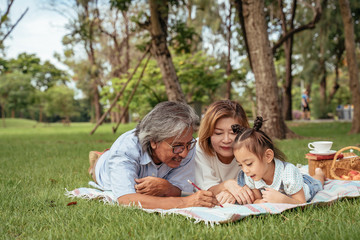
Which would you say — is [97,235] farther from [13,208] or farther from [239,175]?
[239,175]

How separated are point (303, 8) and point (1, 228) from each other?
19308 mm

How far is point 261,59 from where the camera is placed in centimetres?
848

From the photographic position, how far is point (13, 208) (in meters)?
2.96

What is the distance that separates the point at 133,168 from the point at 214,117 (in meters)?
0.91

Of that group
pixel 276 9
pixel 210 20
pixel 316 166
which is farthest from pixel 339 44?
pixel 316 166

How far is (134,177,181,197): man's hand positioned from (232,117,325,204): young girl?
64cm

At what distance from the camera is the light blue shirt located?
9.07ft

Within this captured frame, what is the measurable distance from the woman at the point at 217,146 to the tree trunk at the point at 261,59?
17.1 feet

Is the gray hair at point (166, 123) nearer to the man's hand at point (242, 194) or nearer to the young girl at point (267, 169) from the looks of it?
the young girl at point (267, 169)

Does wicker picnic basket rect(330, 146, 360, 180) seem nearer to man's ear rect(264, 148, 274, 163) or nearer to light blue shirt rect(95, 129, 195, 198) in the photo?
man's ear rect(264, 148, 274, 163)

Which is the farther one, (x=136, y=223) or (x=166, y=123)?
(x=166, y=123)

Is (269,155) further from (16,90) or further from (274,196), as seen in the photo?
(16,90)

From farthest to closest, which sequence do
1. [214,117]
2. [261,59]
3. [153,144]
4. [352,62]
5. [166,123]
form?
[352,62]
[261,59]
[214,117]
[153,144]
[166,123]

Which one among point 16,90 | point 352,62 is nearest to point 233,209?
point 352,62
